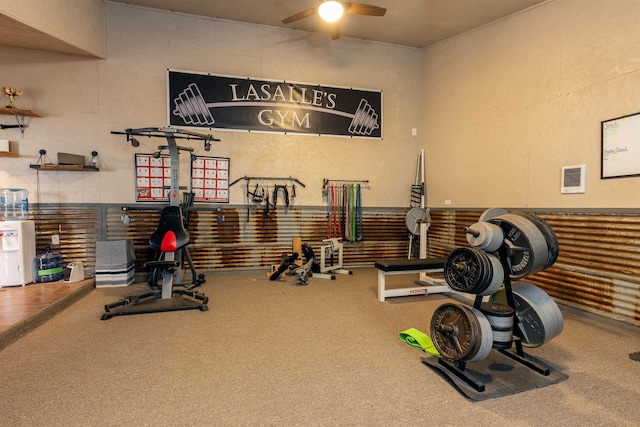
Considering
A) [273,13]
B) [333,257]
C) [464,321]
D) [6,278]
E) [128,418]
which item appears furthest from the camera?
[333,257]

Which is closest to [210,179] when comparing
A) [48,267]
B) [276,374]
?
[48,267]

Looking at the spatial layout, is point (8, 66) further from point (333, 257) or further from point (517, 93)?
point (517, 93)

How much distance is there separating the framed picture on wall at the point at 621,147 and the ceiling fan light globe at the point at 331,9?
129 inches

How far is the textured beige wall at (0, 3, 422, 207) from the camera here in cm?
460

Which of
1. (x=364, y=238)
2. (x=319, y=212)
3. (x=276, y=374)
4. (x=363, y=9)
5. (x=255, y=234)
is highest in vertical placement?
(x=363, y=9)

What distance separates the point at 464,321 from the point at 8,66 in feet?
21.4

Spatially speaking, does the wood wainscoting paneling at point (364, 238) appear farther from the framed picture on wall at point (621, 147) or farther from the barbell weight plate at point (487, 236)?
the barbell weight plate at point (487, 236)

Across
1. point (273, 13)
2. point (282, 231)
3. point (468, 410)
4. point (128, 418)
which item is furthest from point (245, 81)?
point (468, 410)

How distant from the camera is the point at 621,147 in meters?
3.29

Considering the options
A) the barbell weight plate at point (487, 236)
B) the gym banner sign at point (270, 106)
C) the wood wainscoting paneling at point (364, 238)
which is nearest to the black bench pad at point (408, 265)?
the wood wainscoting paneling at point (364, 238)

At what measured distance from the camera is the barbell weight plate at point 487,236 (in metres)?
2.20

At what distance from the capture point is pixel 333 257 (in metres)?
5.95

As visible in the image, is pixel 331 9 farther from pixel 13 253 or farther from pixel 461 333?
pixel 13 253

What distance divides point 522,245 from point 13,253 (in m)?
5.73
